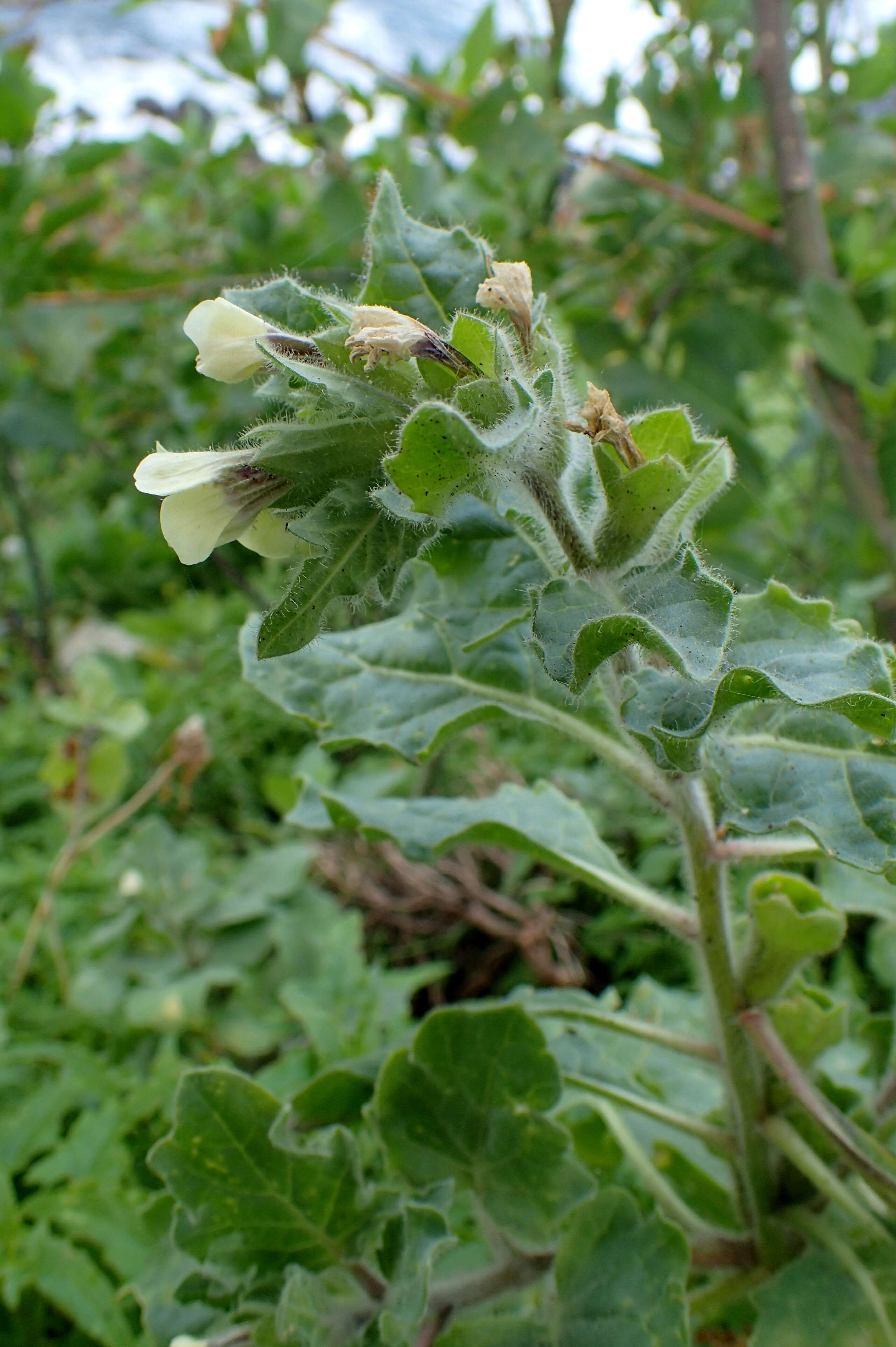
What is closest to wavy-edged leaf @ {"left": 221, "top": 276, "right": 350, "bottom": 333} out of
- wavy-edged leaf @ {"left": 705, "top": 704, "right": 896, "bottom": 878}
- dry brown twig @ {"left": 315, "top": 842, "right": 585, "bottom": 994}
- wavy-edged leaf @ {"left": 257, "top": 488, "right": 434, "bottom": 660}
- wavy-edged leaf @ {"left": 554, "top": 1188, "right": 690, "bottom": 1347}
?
wavy-edged leaf @ {"left": 257, "top": 488, "right": 434, "bottom": 660}

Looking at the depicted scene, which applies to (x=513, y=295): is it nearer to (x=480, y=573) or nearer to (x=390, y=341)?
(x=390, y=341)

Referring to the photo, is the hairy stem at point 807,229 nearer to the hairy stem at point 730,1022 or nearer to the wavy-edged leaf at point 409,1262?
the hairy stem at point 730,1022

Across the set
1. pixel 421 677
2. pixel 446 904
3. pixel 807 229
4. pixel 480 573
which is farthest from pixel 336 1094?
pixel 807 229

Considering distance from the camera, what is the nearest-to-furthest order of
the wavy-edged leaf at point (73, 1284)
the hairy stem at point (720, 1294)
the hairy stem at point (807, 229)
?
the hairy stem at point (720, 1294), the wavy-edged leaf at point (73, 1284), the hairy stem at point (807, 229)

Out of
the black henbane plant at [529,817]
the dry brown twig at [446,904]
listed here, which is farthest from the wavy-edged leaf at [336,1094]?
the dry brown twig at [446,904]

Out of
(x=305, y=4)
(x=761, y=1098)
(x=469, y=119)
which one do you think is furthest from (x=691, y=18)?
(x=761, y=1098)

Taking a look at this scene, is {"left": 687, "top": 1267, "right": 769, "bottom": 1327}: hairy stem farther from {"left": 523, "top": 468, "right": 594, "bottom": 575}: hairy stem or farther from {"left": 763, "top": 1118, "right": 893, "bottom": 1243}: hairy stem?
{"left": 523, "top": 468, "right": 594, "bottom": 575}: hairy stem
